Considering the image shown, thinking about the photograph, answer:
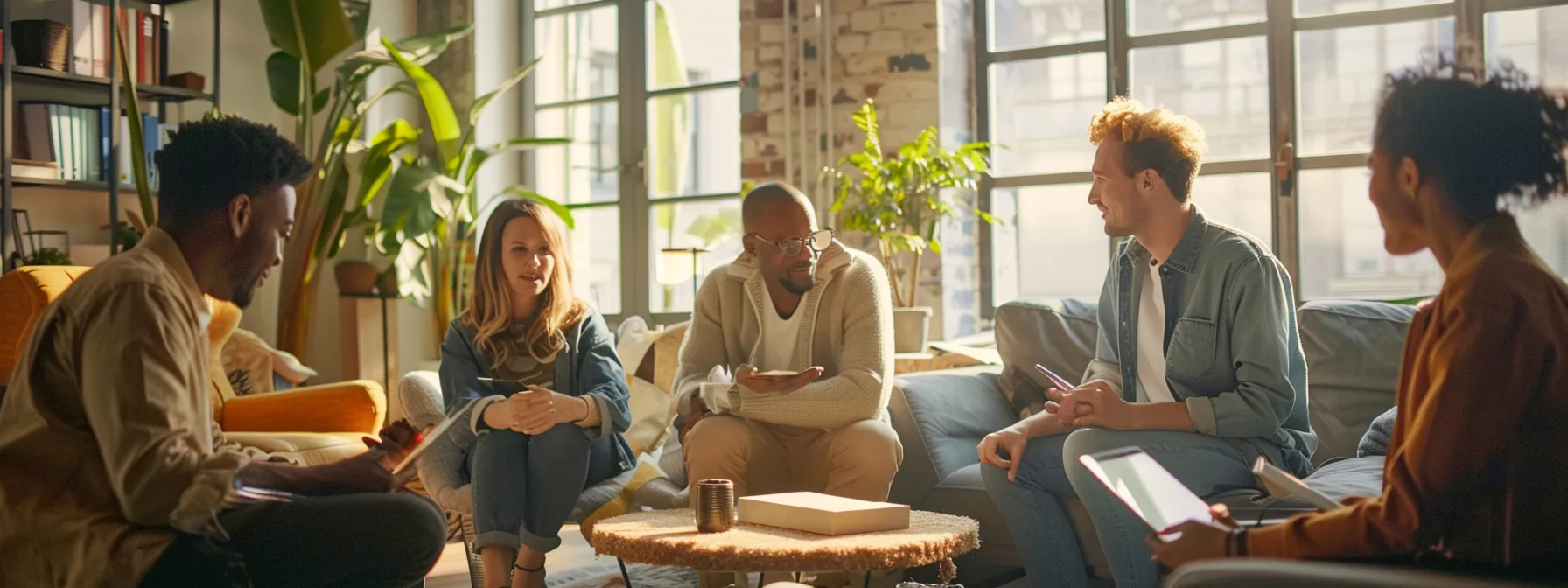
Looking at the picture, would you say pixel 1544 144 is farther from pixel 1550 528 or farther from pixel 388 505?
pixel 388 505

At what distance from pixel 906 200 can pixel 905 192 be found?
0.03 metres

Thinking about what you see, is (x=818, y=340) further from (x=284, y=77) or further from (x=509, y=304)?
(x=284, y=77)

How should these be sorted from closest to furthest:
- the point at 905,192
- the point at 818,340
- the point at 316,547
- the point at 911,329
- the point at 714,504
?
the point at 316,547, the point at 714,504, the point at 818,340, the point at 911,329, the point at 905,192

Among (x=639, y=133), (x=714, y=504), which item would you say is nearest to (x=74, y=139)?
(x=639, y=133)

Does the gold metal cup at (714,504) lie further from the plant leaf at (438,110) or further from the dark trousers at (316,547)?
the plant leaf at (438,110)

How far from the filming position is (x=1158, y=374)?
2557mm

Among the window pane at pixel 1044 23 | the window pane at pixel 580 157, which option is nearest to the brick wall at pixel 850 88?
the window pane at pixel 1044 23

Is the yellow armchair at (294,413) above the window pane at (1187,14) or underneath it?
underneath

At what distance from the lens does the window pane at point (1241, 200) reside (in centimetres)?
502

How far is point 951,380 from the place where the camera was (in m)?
3.49

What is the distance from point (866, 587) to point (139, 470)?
143 centimetres

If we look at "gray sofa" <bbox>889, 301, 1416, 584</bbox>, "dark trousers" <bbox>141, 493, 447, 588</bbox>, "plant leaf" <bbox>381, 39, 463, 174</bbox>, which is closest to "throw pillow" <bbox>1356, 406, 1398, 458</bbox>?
"gray sofa" <bbox>889, 301, 1416, 584</bbox>

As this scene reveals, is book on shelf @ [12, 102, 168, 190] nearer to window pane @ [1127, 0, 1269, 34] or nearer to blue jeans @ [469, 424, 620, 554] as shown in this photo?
blue jeans @ [469, 424, 620, 554]

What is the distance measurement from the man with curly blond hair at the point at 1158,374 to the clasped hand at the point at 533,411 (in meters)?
0.92
